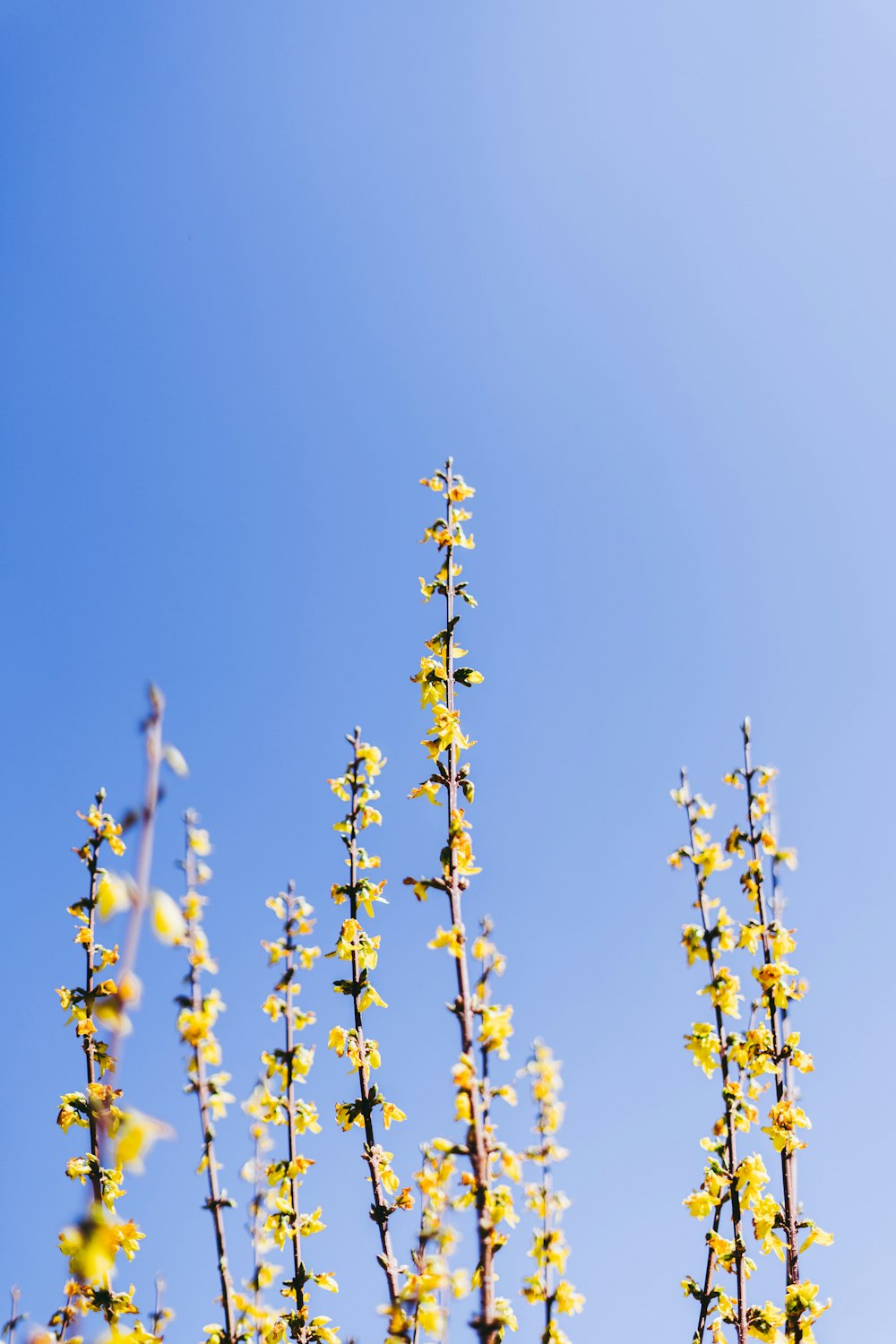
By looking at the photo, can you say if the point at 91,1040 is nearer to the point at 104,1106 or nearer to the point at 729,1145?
the point at 104,1106

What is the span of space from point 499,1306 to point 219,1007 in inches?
99.2

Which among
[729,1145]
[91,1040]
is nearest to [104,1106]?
[91,1040]

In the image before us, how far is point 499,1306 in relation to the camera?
5281 millimetres

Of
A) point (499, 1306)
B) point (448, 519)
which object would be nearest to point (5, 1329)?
point (499, 1306)

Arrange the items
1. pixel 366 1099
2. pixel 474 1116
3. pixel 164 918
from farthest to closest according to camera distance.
Result: pixel 366 1099 → pixel 474 1116 → pixel 164 918

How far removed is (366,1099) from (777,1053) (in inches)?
120

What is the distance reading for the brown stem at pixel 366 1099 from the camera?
563 cm

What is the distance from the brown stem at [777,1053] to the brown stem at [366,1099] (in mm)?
2763

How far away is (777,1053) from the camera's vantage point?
6473 millimetres

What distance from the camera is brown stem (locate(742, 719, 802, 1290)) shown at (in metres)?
6.21

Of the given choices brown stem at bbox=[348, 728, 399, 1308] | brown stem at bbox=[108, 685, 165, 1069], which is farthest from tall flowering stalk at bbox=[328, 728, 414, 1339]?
brown stem at bbox=[108, 685, 165, 1069]

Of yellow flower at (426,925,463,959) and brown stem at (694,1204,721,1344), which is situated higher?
yellow flower at (426,925,463,959)

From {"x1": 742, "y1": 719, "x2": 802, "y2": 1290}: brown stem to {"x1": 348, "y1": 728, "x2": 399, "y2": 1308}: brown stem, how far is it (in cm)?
276

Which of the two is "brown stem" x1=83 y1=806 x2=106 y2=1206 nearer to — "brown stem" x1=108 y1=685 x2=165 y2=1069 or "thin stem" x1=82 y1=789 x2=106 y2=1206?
"thin stem" x1=82 y1=789 x2=106 y2=1206
